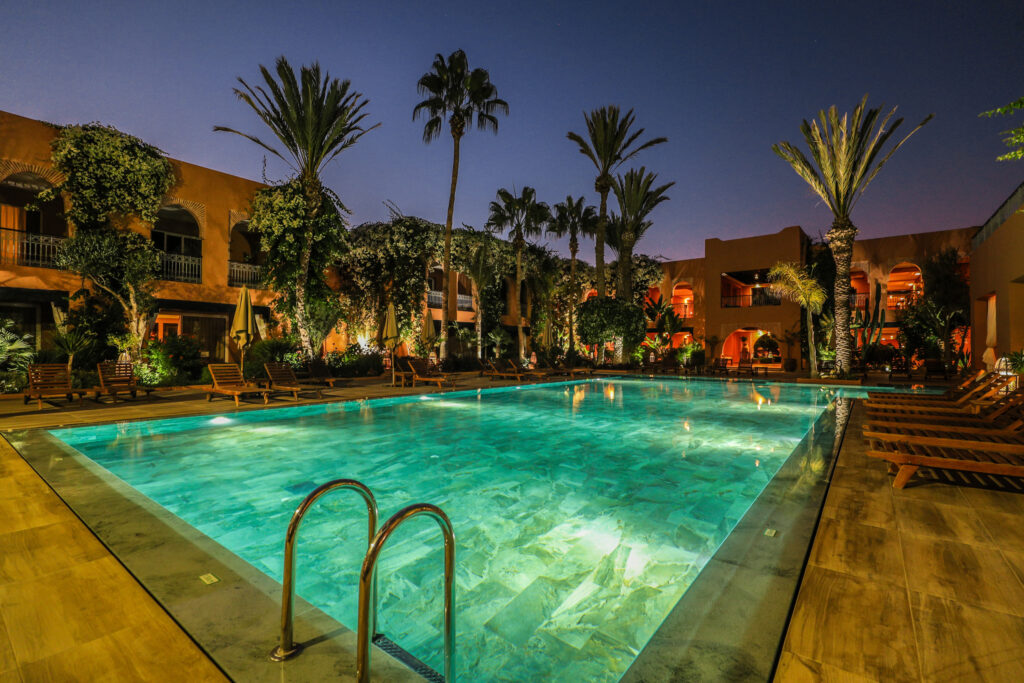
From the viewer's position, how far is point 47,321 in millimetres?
14578

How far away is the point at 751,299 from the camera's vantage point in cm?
2878

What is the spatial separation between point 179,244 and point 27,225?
4.06m

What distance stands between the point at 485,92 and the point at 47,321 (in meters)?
17.1

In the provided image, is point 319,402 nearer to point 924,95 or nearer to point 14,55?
point 14,55

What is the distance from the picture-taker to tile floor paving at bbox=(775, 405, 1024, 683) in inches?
75.9

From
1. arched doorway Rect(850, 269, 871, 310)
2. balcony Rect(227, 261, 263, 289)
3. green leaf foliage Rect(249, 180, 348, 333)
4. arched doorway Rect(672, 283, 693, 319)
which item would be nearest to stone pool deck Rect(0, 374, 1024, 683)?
green leaf foliage Rect(249, 180, 348, 333)

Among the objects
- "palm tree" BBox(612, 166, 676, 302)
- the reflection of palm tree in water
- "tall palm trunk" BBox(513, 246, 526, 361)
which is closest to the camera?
the reflection of palm tree in water

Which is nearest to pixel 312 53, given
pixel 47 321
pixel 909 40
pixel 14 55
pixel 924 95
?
pixel 14 55

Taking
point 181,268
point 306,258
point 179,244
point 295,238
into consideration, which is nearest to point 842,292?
point 306,258

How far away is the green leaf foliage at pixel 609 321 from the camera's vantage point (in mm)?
21438

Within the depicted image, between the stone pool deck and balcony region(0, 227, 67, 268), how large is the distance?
1518 cm

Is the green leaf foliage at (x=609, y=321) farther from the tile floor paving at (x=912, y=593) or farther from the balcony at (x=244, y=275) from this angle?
the tile floor paving at (x=912, y=593)

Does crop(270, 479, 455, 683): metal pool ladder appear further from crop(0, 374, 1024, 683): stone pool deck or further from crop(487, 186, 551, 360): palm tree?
crop(487, 186, 551, 360): palm tree

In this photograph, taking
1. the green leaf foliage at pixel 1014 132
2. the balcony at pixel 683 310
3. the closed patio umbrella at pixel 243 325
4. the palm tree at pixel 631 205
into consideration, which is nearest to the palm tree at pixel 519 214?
the palm tree at pixel 631 205
